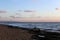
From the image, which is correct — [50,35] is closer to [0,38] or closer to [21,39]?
[21,39]

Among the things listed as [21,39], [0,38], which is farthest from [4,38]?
[21,39]

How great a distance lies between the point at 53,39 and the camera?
45.0 feet

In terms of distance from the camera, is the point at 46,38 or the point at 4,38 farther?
the point at 4,38

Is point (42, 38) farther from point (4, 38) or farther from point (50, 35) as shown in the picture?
point (4, 38)

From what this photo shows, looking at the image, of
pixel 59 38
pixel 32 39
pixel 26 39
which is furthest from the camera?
pixel 26 39

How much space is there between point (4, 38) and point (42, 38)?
13.4ft

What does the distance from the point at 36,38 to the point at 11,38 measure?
3062 millimetres

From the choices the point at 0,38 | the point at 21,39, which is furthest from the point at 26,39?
the point at 0,38

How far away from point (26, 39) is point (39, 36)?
1864 mm

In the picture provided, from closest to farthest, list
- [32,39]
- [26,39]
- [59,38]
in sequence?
1. [59,38]
2. [32,39]
3. [26,39]

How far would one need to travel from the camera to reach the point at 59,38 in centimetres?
1355

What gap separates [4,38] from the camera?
15.7 meters

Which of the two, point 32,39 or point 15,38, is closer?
point 32,39

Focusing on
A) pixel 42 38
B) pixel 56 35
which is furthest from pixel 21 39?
pixel 56 35
